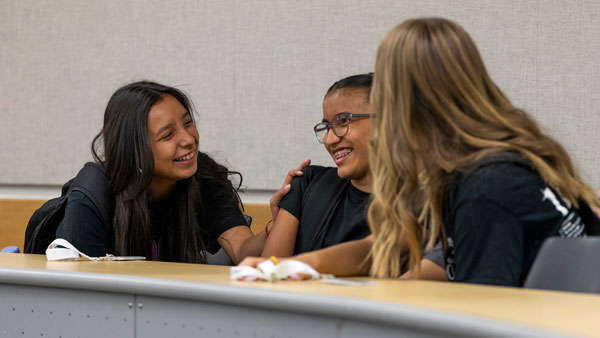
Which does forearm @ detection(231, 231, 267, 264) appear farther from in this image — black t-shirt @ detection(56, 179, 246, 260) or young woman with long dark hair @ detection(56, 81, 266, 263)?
black t-shirt @ detection(56, 179, 246, 260)

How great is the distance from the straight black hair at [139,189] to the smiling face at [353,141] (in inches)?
22.3

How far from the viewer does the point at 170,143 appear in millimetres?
2621

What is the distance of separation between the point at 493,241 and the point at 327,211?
1.04m

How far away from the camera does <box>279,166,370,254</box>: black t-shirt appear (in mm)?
2287

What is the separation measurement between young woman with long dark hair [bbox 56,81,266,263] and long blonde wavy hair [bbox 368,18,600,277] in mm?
1063

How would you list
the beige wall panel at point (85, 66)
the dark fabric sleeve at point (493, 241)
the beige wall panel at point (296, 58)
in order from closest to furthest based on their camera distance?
the dark fabric sleeve at point (493, 241), the beige wall panel at point (296, 58), the beige wall panel at point (85, 66)

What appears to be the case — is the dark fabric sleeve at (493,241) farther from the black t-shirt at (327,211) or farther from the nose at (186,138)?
the nose at (186,138)

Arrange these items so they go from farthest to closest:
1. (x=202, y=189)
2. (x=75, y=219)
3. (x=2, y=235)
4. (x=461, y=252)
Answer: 1. (x=2, y=235)
2. (x=202, y=189)
3. (x=75, y=219)
4. (x=461, y=252)

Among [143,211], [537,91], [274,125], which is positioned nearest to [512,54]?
[537,91]

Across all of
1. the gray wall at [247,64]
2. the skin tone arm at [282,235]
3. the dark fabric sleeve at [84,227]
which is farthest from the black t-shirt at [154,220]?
the gray wall at [247,64]

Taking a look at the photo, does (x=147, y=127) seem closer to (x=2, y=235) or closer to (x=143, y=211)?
(x=143, y=211)

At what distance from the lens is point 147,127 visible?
2.62 meters

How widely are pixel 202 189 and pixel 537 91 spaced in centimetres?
144

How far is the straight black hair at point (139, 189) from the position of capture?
8.21 ft
